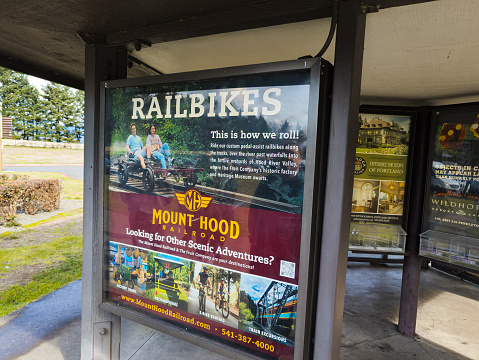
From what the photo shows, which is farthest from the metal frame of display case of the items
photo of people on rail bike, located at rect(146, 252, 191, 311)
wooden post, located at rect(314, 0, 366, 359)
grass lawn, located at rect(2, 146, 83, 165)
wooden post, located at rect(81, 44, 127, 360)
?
grass lawn, located at rect(2, 146, 83, 165)

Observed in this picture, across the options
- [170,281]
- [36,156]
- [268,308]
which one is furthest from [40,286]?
[36,156]

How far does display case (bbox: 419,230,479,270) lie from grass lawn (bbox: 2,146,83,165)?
75.6 ft

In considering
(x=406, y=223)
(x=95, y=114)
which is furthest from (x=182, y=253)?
(x=406, y=223)

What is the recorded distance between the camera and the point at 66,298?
15.5ft

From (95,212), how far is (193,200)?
3.02 feet

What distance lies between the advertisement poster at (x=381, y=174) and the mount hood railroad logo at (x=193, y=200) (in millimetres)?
2889

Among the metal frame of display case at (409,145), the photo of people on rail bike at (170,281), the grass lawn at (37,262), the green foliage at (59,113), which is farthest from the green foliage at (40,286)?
the green foliage at (59,113)

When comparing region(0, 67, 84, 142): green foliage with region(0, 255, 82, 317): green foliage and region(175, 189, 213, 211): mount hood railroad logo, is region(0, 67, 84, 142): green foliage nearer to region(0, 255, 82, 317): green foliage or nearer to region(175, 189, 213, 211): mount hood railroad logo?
region(0, 255, 82, 317): green foliage

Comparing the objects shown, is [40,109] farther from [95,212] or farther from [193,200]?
[193,200]

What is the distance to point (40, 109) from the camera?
3706cm

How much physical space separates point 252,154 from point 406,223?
10.8 ft

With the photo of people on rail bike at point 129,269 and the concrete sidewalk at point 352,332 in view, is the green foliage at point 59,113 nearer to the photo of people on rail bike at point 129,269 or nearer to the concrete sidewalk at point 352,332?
the concrete sidewalk at point 352,332

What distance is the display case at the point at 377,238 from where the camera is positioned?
159 inches

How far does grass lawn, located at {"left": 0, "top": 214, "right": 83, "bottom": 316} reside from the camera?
4.98 metres
